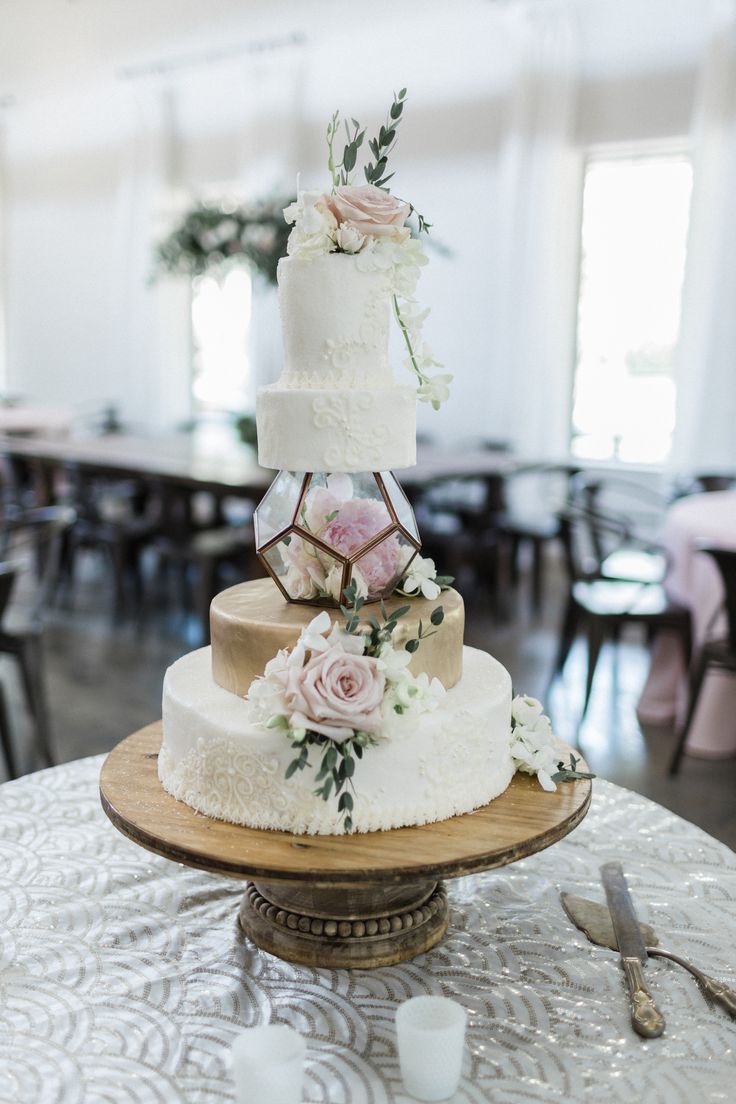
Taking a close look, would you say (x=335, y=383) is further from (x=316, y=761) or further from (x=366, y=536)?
(x=316, y=761)

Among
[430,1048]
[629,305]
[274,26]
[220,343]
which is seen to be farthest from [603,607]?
[220,343]

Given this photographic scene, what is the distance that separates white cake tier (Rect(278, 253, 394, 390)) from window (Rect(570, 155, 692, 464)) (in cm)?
551

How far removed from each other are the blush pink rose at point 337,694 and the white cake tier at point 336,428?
315 millimetres

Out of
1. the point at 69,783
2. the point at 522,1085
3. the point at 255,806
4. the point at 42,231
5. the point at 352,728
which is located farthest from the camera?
the point at 42,231

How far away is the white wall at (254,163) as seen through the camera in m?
6.86

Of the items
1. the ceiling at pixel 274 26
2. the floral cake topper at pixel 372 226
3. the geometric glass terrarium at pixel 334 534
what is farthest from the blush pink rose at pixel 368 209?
the ceiling at pixel 274 26

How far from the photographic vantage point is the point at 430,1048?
105cm

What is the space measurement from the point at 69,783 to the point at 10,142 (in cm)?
1048

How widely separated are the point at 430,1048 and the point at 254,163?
26.7 ft

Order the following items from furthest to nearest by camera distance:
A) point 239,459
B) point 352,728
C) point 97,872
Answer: point 239,459 < point 97,872 < point 352,728

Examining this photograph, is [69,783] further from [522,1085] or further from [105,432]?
[105,432]

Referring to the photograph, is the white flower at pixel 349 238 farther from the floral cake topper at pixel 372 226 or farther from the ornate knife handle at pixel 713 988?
the ornate knife handle at pixel 713 988

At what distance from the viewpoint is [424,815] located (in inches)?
53.3

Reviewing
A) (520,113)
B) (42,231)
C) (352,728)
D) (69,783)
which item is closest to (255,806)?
(352,728)
